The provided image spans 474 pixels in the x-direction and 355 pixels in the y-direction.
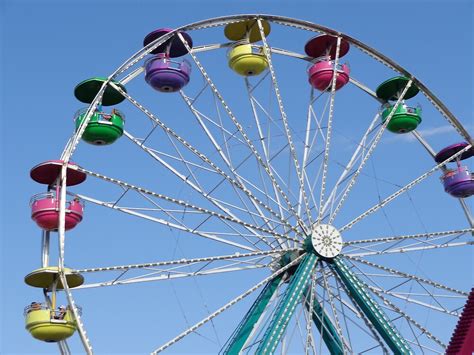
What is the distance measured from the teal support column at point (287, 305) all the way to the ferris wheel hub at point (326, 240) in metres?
0.21

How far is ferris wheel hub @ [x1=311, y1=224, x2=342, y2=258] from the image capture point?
1798cm

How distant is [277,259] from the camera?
737 inches

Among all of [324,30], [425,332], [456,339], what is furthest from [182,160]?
[456,339]

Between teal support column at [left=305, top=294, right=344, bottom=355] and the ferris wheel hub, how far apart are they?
44.6 inches

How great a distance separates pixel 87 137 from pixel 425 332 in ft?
25.8

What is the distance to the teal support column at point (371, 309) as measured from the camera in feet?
56.6

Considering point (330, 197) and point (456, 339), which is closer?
point (456, 339)

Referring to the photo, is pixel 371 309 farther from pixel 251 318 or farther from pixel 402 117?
pixel 402 117

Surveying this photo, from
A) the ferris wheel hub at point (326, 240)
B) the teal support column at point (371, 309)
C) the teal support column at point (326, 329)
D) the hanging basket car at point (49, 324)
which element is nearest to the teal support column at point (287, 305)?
the ferris wheel hub at point (326, 240)

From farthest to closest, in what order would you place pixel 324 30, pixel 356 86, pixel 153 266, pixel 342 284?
pixel 356 86 < pixel 324 30 < pixel 342 284 < pixel 153 266

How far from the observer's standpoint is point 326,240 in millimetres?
18141

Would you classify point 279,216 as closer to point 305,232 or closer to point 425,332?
point 305,232

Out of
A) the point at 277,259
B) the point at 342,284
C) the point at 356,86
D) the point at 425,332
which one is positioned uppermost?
the point at 356,86

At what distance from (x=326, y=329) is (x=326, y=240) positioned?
180 centimetres
